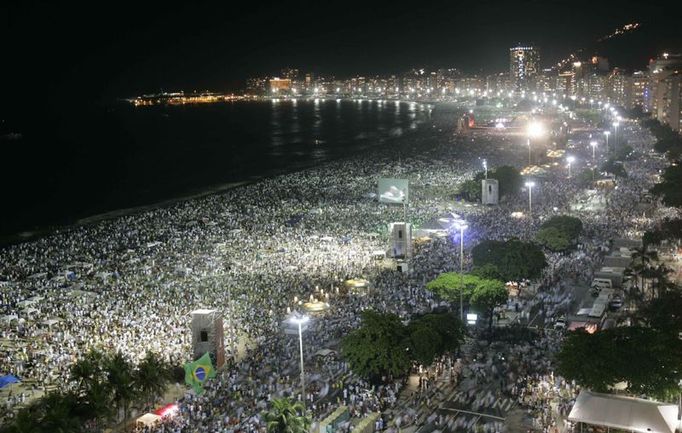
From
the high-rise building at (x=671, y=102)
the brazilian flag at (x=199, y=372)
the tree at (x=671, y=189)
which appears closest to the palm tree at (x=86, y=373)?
the brazilian flag at (x=199, y=372)

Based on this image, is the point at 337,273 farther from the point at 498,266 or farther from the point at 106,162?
the point at 106,162

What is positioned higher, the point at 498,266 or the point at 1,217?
the point at 498,266

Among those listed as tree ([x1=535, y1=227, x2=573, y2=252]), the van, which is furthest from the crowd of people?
the van

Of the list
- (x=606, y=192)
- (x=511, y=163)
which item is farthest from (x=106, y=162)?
(x=606, y=192)

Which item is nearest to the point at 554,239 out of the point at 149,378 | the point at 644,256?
the point at 644,256

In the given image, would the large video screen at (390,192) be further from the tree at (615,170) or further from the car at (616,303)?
the tree at (615,170)

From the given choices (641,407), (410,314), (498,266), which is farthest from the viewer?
(498,266)

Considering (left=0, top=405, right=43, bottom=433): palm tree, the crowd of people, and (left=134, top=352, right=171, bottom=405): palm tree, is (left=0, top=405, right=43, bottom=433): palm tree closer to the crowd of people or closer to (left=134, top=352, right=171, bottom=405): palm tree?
(left=134, top=352, right=171, bottom=405): palm tree

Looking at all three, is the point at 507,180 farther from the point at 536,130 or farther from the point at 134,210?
the point at 536,130
